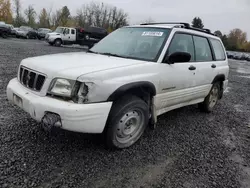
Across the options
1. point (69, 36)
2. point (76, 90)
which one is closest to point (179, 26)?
point (76, 90)

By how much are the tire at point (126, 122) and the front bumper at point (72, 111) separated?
0.62 ft

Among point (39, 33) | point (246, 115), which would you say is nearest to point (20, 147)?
point (246, 115)

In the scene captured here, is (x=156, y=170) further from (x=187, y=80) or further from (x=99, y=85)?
(x=187, y=80)

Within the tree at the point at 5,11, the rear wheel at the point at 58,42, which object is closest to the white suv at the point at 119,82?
the rear wheel at the point at 58,42

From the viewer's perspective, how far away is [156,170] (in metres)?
2.68

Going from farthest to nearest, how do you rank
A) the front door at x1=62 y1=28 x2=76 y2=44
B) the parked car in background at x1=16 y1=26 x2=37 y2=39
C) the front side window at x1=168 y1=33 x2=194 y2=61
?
the parked car in background at x1=16 y1=26 x2=37 y2=39 → the front door at x1=62 y1=28 x2=76 y2=44 → the front side window at x1=168 y1=33 x2=194 y2=61

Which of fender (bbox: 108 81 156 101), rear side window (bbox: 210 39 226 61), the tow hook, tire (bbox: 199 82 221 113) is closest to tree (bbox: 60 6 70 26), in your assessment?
rear side window (bbox: 210 39 226 61)

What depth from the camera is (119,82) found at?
2631 millimetres

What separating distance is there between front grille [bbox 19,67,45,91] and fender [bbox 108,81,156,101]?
2.95 ft

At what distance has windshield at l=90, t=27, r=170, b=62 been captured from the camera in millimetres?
3357

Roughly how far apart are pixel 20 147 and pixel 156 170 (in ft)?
5.97

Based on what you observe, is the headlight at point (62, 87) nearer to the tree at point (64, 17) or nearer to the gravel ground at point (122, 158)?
the gravel ground at point (122, 158)

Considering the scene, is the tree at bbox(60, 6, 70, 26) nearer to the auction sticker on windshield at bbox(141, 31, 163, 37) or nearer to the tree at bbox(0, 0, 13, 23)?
the tree at bbox(0, 0, 13, 23)

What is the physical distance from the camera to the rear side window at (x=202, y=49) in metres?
4.20
